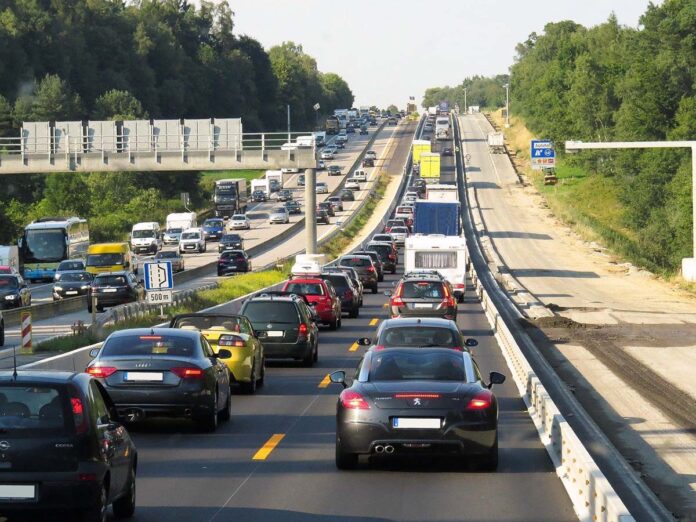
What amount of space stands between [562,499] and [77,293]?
148ft

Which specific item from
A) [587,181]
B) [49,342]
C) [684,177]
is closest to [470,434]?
[49,342]

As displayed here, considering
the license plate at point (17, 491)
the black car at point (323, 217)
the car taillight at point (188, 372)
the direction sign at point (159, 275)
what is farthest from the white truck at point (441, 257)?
the black car at point (323, 217)

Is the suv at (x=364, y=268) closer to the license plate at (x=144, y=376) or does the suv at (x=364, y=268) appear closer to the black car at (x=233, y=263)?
the black car at (x=233, y=263)

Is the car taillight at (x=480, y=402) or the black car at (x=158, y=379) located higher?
the car taillight at (x=480, y=402)

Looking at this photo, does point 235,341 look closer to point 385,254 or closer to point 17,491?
point 17,491

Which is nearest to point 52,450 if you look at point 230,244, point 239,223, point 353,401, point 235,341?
point 353,401

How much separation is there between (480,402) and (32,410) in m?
5.43

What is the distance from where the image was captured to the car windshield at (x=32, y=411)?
10.2 meters

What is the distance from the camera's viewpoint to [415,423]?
14.3 meters

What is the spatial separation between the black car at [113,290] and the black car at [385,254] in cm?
2007

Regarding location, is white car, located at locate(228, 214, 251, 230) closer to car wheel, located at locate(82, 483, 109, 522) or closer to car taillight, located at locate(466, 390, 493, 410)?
car taillight, located at locate(466, 390, 493, 410)

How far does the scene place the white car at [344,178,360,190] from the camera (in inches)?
5517

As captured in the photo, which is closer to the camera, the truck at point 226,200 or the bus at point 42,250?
the bus at point 42,250

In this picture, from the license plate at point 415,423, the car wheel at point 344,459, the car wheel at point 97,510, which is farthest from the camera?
the car wheel at point 344,459
